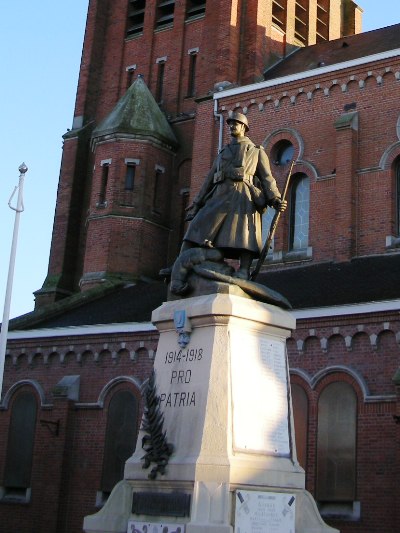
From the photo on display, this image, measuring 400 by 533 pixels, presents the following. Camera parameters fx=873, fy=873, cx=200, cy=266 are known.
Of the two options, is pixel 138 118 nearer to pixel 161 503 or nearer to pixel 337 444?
pixel 337 444

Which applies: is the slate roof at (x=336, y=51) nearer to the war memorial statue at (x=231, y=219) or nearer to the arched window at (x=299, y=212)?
the arched window at (x=299, y=212)

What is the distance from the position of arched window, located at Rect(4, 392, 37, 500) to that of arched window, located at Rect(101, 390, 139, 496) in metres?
2.74

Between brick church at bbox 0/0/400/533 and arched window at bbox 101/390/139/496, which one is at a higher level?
brick church at bbox 0/0/400/533

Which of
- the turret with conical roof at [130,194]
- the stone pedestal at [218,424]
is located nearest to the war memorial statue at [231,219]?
the stone pedestal at [218,424]

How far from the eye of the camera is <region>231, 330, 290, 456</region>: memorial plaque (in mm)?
8969

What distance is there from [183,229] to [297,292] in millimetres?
9709

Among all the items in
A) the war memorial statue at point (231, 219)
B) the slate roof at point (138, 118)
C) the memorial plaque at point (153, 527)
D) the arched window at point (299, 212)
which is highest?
the slate roof at point (138, 118)

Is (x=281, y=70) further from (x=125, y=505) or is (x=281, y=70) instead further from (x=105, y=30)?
(x=125, y=505)

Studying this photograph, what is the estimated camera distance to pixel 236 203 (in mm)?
10047

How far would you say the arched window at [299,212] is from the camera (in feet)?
86.8

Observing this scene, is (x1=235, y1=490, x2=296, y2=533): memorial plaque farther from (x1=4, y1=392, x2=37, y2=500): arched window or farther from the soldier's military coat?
(x1=4, y1=392, x2=37, y2=500): arched window

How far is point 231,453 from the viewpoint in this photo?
871 cm

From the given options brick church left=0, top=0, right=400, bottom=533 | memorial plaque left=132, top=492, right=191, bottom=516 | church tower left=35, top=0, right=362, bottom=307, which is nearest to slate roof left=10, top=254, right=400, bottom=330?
brick church left=0, top=0, right=400, bottom=533

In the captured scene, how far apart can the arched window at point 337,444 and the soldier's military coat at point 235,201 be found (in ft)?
33.2
